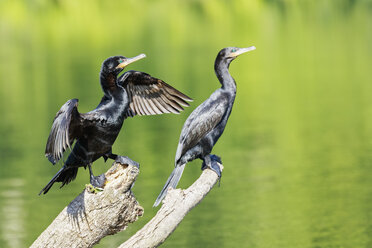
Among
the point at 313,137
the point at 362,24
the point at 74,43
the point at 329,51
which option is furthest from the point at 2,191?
the point at 362,24

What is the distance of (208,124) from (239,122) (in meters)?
18.7

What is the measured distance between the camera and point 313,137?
25406 millimetres

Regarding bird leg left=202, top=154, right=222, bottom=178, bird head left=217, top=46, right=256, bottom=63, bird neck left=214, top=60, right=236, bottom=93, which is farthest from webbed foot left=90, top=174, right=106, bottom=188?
bird head left=217, top=46, right=256, bottom=63

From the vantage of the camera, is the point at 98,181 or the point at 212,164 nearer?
the point at 98,181

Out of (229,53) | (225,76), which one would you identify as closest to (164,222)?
(225,76)

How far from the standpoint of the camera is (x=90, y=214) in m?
7.70

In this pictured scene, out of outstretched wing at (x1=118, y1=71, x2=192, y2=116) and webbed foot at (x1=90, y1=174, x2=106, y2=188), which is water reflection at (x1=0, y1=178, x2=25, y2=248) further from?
webbed foot at (x1=90, y1=174, x2=106, y2=188)

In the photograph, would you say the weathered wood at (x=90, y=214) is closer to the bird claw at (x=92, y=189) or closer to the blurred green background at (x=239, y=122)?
the bird claw at (x=92, y=189)

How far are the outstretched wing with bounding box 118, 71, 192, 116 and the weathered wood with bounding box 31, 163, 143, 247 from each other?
1.21 metres

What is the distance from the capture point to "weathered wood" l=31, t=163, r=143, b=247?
25.2 feet

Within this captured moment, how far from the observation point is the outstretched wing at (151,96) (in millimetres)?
8844

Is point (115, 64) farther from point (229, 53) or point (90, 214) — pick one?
point (229, 53)

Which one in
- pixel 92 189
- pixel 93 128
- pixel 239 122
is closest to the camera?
pixel 92 189

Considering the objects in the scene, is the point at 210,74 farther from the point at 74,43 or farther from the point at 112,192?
the point at 112,192
